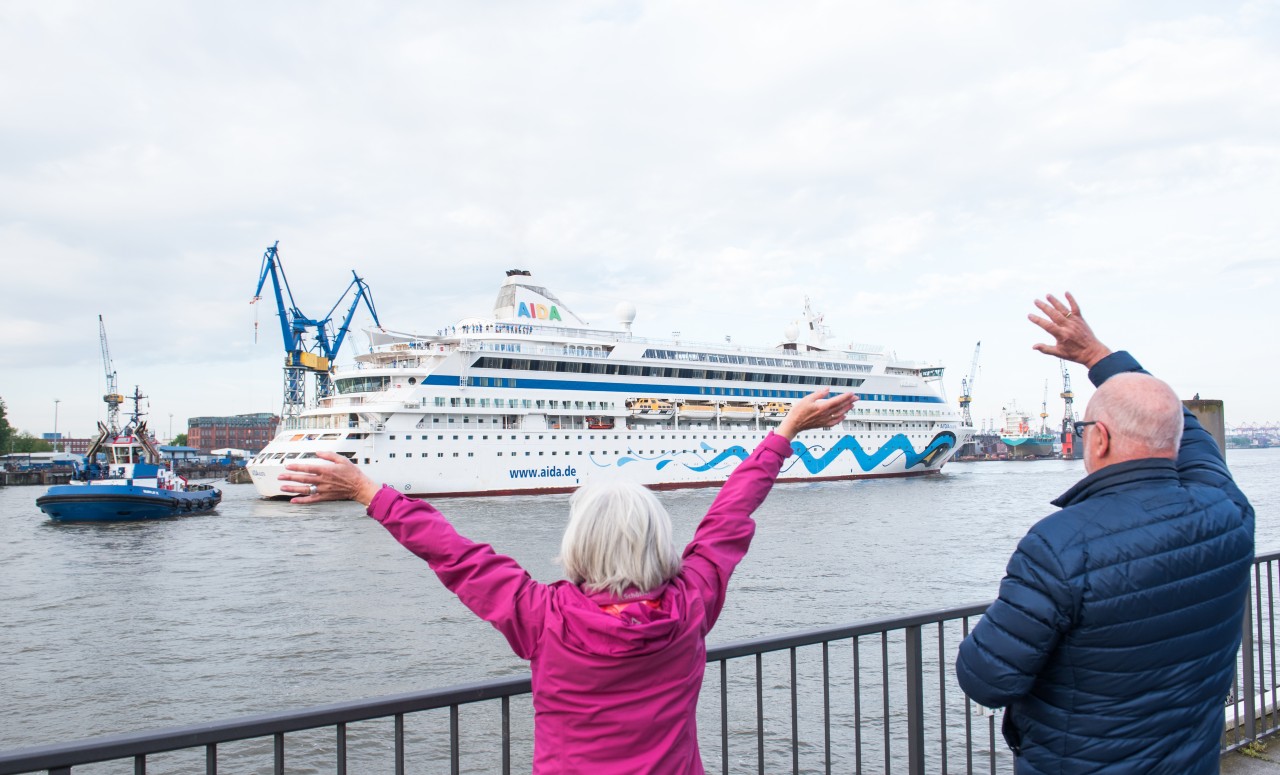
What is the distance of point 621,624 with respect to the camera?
67.3 inches

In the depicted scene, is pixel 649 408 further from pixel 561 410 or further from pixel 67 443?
pixel 67 443

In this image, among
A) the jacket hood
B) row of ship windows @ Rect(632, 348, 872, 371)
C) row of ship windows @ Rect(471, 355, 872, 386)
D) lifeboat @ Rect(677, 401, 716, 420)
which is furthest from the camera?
row of ship windows @ Rect(632, 348, 872, 371)

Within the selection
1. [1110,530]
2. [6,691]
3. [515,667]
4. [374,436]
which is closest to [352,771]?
[515,667]

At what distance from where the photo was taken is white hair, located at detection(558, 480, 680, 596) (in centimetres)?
177

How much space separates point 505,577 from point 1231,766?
3860 mm

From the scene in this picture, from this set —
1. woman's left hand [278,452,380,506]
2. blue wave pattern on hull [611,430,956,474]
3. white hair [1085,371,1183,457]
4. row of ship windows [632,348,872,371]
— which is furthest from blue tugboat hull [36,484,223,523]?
white hair [1085,371,1183,457]

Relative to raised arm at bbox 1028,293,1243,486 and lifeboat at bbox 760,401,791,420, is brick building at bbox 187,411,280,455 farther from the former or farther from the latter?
raised arm at bbox 1028,293,1243,486

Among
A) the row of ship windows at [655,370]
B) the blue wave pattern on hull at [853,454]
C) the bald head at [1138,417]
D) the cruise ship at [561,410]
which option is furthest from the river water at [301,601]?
the blue wave pattern on hull at [853,454]

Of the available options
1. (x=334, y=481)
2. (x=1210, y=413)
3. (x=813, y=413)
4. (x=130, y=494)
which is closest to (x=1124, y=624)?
(x=813, y=413)

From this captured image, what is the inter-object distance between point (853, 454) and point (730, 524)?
46.1m

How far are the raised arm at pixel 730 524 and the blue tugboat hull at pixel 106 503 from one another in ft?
113

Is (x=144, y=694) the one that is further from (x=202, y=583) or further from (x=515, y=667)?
(x=202, y=583)

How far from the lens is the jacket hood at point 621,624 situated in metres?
1.71

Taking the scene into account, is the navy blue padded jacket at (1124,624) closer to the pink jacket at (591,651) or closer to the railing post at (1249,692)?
the pink jacket at (591,651)
